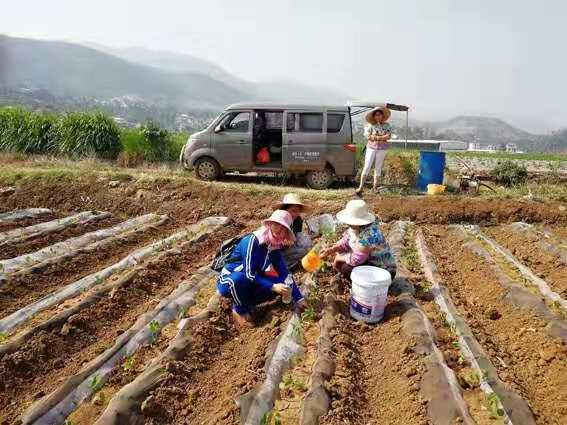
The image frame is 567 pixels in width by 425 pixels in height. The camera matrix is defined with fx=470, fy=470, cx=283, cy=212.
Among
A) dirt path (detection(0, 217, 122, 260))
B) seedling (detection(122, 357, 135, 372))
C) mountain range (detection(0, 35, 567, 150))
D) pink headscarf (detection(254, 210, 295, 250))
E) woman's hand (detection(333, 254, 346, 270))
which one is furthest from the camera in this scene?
mountain range (detection(0, 35, 567, 150))

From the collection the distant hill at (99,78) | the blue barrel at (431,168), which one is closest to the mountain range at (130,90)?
the distant hill at (99,78)

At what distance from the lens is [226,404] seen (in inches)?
119

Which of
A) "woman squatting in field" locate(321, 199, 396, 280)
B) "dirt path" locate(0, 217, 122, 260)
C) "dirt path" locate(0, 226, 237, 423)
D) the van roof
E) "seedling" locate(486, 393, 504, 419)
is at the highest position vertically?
the van roof

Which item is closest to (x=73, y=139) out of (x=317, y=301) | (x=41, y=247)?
(x=41, y=247)

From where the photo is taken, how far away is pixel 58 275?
5.42 metres

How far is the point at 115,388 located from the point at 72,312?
4.29 ft

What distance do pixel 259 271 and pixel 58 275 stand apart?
2719 mm

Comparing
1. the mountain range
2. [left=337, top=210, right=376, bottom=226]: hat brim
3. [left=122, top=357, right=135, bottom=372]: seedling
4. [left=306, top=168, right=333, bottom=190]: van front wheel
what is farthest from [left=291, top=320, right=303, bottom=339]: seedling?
the mountain range

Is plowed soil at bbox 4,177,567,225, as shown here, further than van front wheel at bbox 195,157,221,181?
No

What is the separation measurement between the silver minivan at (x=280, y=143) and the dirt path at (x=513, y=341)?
5198 mm

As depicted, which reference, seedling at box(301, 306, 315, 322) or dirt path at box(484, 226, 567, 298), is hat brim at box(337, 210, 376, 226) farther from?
dirt path at box(484, 226, 567, 298)

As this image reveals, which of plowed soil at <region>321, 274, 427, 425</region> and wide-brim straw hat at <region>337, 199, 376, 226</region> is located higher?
wide-brim straw hat at <region>337, 199, 376, 226</region>

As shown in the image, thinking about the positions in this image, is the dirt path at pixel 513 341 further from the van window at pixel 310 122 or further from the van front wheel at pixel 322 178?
the van window at pixel 310 122

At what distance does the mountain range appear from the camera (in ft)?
251
